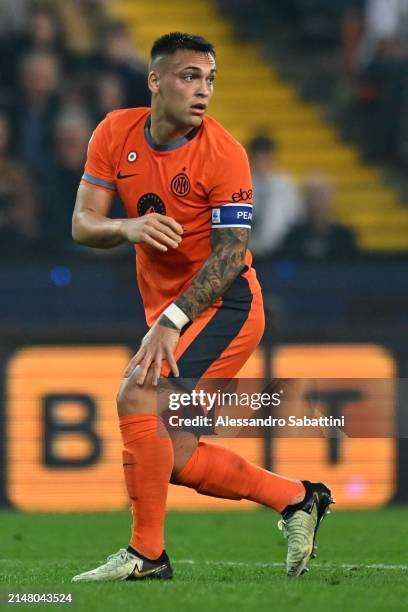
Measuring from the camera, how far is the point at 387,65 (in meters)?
13.5

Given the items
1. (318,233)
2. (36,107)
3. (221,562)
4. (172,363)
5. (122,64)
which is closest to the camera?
(172,363)

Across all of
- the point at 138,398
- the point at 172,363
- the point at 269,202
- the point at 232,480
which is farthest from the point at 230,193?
the point at 269,202

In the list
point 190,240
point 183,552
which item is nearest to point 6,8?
point 183,552

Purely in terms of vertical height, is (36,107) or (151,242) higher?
(36,107)

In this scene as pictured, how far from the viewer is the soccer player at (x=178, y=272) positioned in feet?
18.9

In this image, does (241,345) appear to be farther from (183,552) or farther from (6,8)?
(6,8)

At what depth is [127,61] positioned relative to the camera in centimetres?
1282

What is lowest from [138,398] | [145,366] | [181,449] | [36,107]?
[181,449]

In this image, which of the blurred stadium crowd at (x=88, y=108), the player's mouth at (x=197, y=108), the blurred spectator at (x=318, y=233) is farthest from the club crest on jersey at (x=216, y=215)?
the blurred spectator at (x=318, y=233)

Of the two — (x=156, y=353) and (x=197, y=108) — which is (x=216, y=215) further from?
(x=156, y=353)

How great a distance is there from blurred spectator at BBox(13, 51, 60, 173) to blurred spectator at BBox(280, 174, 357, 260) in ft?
6.21

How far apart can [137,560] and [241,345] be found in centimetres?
88

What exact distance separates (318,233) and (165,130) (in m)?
5.41

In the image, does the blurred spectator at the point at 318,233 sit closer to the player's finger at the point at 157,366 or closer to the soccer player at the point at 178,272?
the soccer player at the point at 178,272
